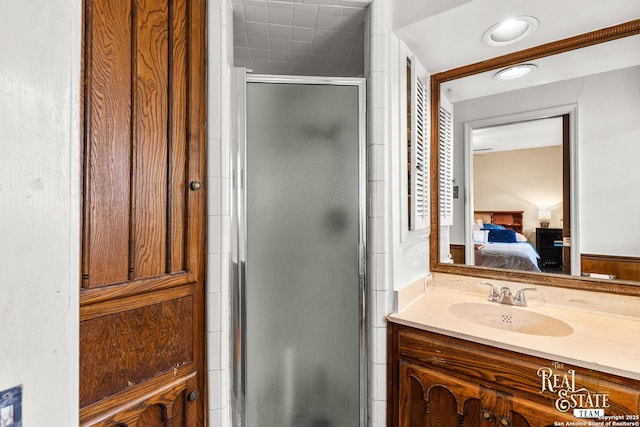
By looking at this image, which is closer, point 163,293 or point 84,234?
point 84,234

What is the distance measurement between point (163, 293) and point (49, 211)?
0.56 meters

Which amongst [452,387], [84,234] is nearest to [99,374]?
[84,234]

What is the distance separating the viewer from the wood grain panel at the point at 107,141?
776mm

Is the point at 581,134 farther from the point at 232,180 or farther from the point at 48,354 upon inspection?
the point at 48,354

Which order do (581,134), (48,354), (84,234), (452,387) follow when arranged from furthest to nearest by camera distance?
(581,134) → (452,387) → (84,234) → (48,354)

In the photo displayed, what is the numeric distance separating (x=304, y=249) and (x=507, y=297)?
3.29ft

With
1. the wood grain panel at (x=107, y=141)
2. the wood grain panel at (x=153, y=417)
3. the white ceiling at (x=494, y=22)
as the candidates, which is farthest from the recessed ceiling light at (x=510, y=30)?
the wood grain panel at (x=153, y=417)

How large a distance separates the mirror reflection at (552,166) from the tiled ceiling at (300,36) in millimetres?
616

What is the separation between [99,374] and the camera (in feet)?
2.64

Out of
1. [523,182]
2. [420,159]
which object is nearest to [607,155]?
[523,182]

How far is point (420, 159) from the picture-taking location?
154 centimetres

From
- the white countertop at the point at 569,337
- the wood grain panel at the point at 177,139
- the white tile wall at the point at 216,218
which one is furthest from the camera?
the white tile wall at the point at 216,218

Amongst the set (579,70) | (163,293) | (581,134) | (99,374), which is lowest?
(99,374)

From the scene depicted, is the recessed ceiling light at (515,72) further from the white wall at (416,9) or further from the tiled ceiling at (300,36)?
the tiled ceiling at (300,36)
